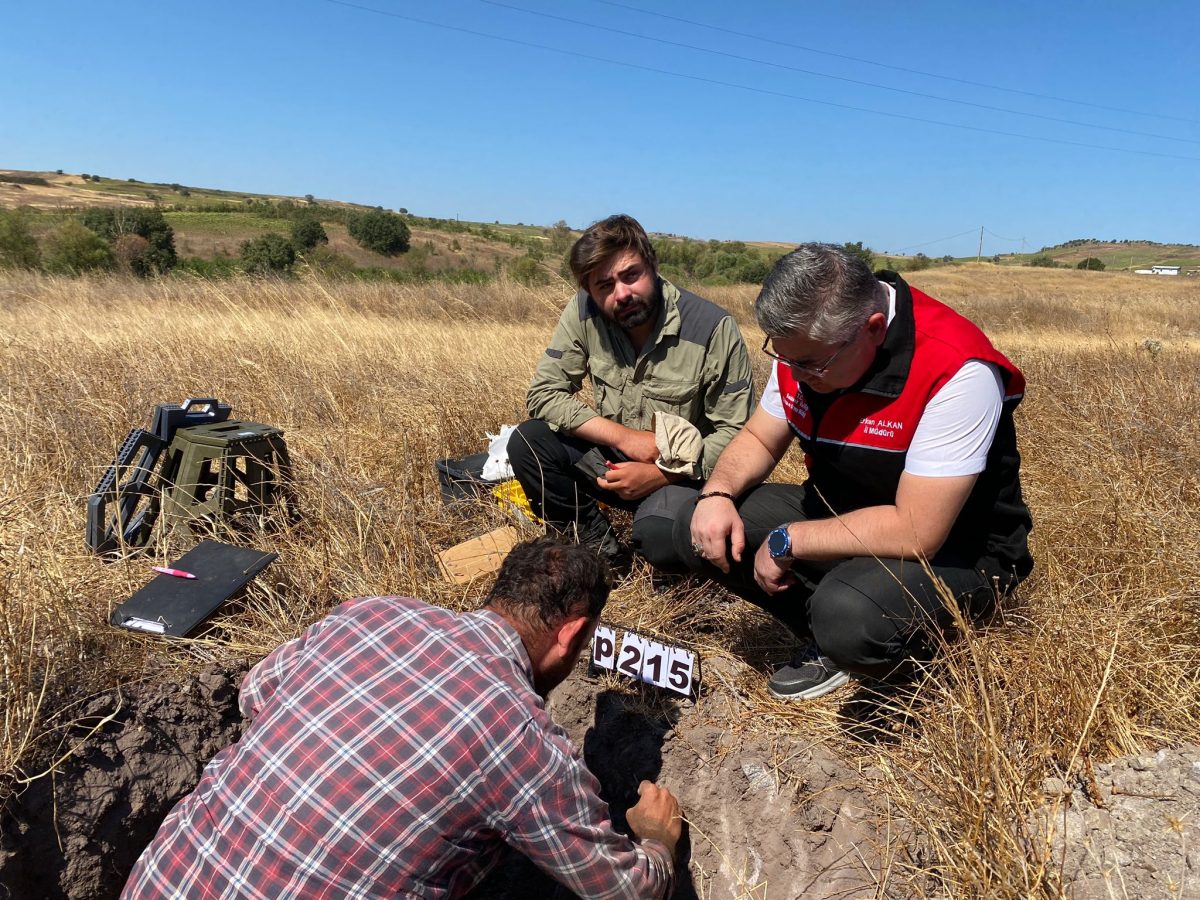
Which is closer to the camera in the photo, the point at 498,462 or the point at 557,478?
the point at 557,478

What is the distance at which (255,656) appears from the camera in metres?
2.60

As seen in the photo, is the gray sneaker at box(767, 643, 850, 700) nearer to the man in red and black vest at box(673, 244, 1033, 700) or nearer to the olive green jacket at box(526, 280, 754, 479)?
the man in red and black vest at box(673, 244, 1033, 700)

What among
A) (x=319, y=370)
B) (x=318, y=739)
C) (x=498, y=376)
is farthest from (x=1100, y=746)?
(x=319, y=370)

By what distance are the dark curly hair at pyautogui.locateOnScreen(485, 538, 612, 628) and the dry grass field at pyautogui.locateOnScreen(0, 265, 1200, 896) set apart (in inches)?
40.8

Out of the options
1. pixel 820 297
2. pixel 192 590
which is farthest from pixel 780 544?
pixel 192 590

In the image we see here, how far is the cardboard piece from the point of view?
3084 mm

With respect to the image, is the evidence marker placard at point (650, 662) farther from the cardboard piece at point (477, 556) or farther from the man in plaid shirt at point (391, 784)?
the man in plaid shirt at point (391, 784)

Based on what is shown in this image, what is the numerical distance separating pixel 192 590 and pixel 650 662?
1.65 metres

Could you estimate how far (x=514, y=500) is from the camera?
3.55 meters

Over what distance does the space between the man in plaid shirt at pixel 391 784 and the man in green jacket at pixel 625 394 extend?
5.01 feet

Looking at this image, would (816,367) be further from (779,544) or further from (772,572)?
(772,572)

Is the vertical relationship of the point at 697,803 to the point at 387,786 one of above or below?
below

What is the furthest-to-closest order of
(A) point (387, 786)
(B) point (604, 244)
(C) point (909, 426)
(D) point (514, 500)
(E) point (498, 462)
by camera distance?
(E) point (498, 462) → (D) point (514, 500) → (B) point (604, 244) → (C) point (909, 426) → (A) point (387, 786)

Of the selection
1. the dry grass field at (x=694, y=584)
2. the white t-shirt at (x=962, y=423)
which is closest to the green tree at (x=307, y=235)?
the dry grass field at (x=694, y=584)
